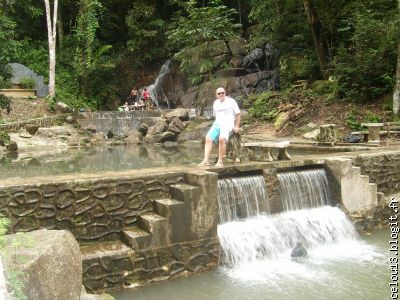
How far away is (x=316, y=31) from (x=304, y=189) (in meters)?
14.5

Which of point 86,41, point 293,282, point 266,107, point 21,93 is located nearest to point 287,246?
point 293,282

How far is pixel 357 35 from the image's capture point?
55.6 ft

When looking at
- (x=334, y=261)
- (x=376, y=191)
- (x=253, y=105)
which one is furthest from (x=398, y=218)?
(x=253, y=105)

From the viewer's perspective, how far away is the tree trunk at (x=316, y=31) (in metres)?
20.8

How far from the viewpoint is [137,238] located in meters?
6.32

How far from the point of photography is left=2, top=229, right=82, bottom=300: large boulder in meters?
3.30

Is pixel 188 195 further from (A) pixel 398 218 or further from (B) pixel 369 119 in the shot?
(B) pixel 369 119

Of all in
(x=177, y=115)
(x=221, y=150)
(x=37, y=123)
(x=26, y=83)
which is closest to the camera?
(x=221, y=150)

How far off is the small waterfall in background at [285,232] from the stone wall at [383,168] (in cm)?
126

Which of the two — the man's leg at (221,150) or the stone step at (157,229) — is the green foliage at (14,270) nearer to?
the stone step at (157,229)

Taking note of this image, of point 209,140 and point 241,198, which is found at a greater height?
point 209,140

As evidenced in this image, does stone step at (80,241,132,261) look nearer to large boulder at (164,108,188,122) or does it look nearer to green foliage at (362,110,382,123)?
green foliage at (362,110,382,123)

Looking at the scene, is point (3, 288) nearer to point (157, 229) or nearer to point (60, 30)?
point (157, 229)

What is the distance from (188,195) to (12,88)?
75.9 feet
